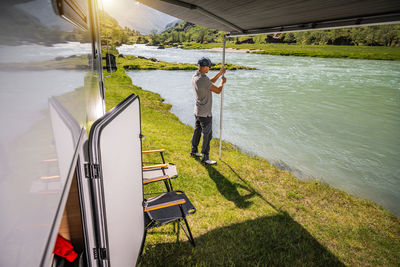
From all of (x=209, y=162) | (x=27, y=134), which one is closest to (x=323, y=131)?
(x=209, y=162)

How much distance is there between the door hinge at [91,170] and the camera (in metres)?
1.56

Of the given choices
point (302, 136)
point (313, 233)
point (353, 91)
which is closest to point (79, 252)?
point (313, 233)

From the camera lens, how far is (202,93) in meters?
4.61

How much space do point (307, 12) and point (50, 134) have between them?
130 inches

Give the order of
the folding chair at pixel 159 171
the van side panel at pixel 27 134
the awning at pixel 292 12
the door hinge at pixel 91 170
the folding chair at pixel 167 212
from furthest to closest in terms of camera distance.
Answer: the folding chair at pixel 159 171 < the folding chair at pixel 167 212 < the awning at pixel 292 12 < the door hinge at pixel 91 170 < the van side panel at pixel 27 134

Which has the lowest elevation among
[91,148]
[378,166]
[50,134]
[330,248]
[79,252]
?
[378,166]

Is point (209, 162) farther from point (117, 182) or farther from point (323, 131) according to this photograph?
point (323, 131)

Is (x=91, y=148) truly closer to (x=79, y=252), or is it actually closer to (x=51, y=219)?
(x=51, y=219)

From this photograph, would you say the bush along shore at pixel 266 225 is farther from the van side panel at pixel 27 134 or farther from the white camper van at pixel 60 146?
the van side panel at pixel 27 134

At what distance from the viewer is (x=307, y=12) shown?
2.93 m

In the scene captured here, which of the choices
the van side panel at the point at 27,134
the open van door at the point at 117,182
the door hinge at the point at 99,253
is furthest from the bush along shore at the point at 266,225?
the van side panel at the point at 27,134

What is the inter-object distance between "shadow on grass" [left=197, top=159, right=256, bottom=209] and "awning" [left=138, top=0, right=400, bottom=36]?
10.1ft

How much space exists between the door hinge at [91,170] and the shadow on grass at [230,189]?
312 cm

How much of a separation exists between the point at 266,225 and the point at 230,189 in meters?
1.11
